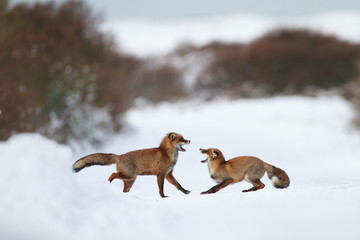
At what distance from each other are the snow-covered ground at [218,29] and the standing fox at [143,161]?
42.4 m

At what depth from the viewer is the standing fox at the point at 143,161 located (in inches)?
214

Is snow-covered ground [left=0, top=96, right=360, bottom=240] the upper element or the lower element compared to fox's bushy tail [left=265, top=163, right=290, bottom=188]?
lower

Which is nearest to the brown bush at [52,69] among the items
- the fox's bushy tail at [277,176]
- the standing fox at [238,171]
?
the standing fox at [238,171]

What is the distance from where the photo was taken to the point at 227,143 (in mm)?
18016

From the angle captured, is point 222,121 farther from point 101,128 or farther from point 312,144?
point 101,128

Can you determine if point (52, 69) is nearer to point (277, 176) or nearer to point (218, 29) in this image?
point (277, 176)

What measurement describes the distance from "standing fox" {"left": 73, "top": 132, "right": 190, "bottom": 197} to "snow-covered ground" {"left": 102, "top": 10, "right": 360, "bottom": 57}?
4243 cm

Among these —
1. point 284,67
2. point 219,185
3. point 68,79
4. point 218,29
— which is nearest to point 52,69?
point 68,79

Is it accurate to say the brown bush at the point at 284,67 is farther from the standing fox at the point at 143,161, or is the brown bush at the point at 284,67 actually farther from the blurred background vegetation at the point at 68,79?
the standing fox at the point at 143,161

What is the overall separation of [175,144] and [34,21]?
49.0 feet

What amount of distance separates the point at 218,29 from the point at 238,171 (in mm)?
64853

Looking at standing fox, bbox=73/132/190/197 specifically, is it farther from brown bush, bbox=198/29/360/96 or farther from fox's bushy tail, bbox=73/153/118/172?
brown bush, bbox=198/29/360/96

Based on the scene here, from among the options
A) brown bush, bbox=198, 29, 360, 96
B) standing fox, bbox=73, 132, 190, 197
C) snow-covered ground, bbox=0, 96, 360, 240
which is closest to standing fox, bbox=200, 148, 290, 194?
snow-covered ground, bbox=0, 96, 360, 240

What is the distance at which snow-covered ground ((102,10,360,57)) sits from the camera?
50406 millimetres
